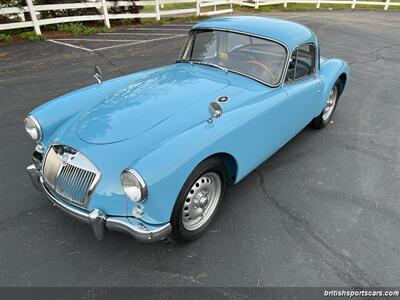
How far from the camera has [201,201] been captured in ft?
9.89

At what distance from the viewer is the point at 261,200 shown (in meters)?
→ 3.64

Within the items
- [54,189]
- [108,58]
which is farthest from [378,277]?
[108,58]

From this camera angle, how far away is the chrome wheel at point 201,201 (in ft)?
9.50

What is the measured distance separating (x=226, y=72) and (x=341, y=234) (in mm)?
2156

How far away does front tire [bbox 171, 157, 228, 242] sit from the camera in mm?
2719

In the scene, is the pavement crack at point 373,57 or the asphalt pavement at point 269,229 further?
the pavement crack at point 373,57

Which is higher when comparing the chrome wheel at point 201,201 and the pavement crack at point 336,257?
the chrome wheel at point 201,201

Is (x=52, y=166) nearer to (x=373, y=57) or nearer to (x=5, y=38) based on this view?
(x=5, y=38)

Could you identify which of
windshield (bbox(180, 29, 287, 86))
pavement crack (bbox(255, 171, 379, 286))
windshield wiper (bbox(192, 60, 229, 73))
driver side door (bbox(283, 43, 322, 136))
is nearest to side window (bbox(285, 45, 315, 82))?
driver side door (bbox(283, 43, 322, 136))

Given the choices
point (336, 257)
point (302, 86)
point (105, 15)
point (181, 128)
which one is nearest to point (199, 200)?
point (181, 128)

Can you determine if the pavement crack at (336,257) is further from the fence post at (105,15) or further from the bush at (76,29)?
the fence post at (105,15)

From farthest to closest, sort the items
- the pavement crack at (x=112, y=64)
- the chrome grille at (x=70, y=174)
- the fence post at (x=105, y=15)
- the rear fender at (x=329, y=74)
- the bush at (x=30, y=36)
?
the fence post at (x=105, y=15)
the bush at (x=30, y=36)
the pavement crack at (x=112, y=64)
the rear fender at (x=329, y=74)
the chrome grille at (x=70, y=174)

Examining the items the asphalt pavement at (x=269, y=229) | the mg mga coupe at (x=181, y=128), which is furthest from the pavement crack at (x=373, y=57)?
the mg mga coupe at (x=181, y=128)

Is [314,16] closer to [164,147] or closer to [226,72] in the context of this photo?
[226,72]
